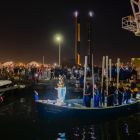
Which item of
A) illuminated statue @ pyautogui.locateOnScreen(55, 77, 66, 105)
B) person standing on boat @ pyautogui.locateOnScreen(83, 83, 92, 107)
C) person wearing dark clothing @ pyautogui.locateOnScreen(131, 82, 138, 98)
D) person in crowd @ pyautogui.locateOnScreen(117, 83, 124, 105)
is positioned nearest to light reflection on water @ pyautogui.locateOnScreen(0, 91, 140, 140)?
person standing on boat @ pyautogui.locateOnScreen(83, 83, 92, 107)

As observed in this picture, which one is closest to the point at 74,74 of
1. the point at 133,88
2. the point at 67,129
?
the point at 133,88

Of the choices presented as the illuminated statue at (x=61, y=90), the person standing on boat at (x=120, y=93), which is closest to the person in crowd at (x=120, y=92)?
the person standing on boat at (x=120, y=93)

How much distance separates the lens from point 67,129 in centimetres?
894

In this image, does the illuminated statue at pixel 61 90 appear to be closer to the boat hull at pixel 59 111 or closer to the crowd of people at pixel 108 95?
the boat hull at pixel 59 111

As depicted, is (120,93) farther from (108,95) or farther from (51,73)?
(51,73)

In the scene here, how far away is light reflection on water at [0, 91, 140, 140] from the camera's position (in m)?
7.96

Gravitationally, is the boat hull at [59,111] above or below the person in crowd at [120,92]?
below

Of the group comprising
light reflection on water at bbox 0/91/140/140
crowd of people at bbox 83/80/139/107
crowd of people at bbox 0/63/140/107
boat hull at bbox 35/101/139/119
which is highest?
crowd of people at bbox 0/63/140/107

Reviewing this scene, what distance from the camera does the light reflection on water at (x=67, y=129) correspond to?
26.1 feet

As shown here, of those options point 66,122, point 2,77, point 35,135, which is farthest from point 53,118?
point 2,77

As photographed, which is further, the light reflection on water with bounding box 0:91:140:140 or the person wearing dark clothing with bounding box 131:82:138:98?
the person wearing dark clothing with bounding box 131:82:138:98

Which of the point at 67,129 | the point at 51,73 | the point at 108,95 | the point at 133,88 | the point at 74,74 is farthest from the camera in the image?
the point at 51,73

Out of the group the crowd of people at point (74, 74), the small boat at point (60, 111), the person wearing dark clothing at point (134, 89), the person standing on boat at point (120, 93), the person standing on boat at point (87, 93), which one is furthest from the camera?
the crowd of people at point (74, 74)

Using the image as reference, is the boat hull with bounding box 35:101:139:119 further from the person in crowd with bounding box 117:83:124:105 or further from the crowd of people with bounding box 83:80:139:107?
the person in crowd with bounding box 117:83:124:105
